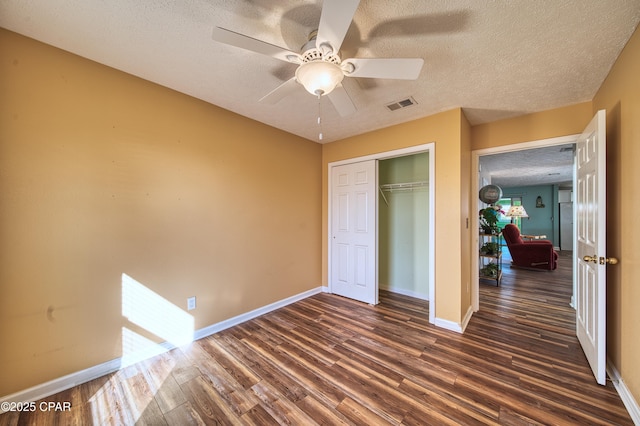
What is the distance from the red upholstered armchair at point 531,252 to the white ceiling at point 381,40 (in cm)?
411

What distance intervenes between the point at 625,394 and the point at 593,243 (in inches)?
40.8

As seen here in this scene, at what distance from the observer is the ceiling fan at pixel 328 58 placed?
45.0 inches

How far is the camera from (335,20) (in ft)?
3.79

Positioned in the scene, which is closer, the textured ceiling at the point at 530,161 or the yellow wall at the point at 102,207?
the yellow wall at the point at 102,207

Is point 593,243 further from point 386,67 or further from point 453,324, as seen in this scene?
point 386,67

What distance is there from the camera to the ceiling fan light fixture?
140 centimetres

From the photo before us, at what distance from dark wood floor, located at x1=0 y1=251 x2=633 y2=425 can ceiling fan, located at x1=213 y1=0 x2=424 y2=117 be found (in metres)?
2.16

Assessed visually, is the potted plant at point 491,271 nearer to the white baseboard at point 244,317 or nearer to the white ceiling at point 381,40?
the white ceiling at point 381,40

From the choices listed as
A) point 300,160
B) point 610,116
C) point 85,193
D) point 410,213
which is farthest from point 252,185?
point 610,116

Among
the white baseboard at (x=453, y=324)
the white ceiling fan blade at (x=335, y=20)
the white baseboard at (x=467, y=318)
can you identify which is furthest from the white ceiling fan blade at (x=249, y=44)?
the white baseboard at (x=467, y=318)

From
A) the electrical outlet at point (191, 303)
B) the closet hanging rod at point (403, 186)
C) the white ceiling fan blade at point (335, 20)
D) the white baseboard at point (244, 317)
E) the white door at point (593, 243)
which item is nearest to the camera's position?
the white ceiling fan blade at point (335, 20)

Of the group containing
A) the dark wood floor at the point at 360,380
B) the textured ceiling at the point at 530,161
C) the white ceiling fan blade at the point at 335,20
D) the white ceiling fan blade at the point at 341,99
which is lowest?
the dark wood floor at the point at 360,380

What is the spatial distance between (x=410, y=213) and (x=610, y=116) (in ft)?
7.32

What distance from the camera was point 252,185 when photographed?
2.97 metres
